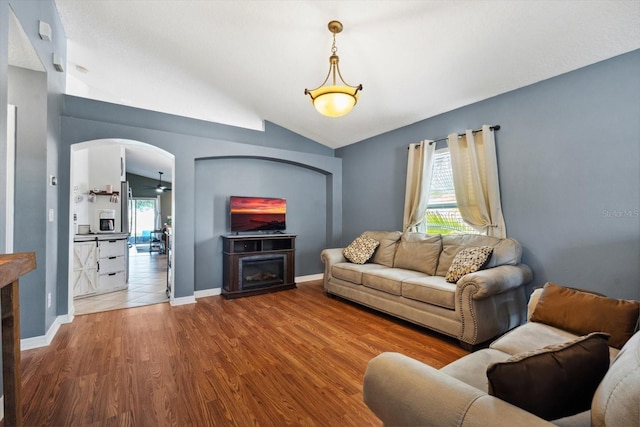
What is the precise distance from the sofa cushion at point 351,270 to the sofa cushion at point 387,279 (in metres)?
0.12

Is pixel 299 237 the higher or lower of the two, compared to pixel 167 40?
lower

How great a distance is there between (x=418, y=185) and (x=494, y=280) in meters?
1.87

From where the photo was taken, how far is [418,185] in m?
Result: 4.20

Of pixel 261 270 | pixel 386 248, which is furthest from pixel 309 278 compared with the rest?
pixel 386 248

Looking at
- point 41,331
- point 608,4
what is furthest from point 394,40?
point 41,331

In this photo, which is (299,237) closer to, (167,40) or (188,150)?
(188,150)

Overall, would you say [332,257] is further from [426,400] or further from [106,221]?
[106,221]

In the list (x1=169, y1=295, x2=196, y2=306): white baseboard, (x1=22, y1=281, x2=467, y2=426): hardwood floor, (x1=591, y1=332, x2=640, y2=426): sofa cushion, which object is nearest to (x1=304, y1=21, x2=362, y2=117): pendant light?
(x1=22, y1=281, x2=467, y2=426): hardwood floor

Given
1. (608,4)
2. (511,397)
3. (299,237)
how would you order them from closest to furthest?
(511,397)
(608,4)
(299,237)

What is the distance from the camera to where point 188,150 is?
421 cm

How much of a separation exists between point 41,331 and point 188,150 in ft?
8.65

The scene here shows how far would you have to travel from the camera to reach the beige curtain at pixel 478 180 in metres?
3.43

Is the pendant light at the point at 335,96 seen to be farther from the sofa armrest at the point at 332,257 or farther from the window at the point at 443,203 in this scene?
the sofa armrest at the point at 332,257

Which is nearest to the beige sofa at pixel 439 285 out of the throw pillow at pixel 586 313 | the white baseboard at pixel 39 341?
the throw pillow at pixel 586 313
